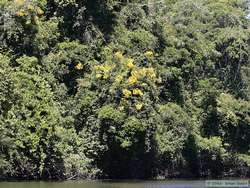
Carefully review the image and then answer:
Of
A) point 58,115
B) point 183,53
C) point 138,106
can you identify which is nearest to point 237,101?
point 183,53

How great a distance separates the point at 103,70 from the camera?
108 feet

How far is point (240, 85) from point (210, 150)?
668cm

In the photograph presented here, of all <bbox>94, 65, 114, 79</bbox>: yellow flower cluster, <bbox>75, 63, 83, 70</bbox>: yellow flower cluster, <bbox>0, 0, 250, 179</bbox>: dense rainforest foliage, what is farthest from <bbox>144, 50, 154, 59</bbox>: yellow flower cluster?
<bbox>75, 63, 83, 70</bbox>: yellow flower cluster

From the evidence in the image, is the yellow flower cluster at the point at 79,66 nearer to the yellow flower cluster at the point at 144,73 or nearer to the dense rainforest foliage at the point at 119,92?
the dense rainforest foliage at the point at 119,92

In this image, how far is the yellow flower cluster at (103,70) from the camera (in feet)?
107

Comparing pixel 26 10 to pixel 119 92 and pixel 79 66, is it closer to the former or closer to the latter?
pixel 79 66

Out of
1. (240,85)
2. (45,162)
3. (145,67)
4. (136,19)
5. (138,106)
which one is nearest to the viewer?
(45,162)

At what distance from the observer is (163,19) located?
134 ft

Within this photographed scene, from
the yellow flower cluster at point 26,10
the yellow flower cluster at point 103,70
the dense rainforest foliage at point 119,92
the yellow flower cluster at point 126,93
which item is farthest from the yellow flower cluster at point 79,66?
the yellow flower cluster at point 26,10

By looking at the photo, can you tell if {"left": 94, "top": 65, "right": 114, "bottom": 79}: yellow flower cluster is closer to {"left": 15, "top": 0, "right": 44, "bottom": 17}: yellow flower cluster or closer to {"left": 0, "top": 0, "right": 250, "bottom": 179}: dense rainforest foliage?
{"left": 0, "top": 0, "right": 250, "bottom": 179}: dense rainforest foliage

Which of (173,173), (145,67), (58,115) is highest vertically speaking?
(145,67)

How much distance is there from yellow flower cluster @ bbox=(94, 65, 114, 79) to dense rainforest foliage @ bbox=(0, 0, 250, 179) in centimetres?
6

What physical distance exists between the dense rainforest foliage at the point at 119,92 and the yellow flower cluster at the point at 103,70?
60 millimetres

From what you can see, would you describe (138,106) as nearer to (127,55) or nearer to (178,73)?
(127,55)
